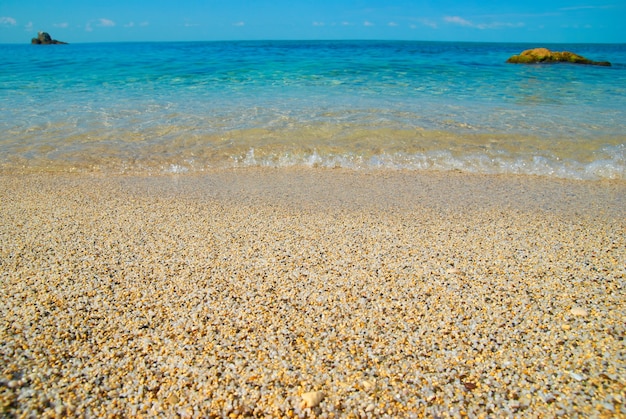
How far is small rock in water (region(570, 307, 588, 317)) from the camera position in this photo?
84.4 inches

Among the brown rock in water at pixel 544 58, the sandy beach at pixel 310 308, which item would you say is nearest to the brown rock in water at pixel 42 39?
the brown rock in water at pixel 544 58

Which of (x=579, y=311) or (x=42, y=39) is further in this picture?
(x=42, y=39)

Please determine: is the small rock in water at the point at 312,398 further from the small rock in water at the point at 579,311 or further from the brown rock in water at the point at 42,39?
the brown rock in water at the point at 42,39

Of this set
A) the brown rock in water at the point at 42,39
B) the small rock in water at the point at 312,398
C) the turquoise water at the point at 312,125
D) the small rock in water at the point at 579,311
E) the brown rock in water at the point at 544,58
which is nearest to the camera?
the small rock in water at the point at 312,398

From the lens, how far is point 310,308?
2.21 m

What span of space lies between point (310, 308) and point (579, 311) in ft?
4.76

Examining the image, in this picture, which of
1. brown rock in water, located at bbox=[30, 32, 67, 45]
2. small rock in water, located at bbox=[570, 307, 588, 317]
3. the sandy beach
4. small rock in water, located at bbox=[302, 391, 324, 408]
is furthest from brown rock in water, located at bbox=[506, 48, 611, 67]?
brown rock in water, located at bbox=[30, 32, 67, 45]

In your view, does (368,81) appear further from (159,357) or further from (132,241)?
(159,357)

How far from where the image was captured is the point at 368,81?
12.8 metres

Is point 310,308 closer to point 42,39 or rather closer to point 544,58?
point 544,58

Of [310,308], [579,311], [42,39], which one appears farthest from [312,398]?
[42,39]

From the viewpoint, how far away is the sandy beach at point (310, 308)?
163cm

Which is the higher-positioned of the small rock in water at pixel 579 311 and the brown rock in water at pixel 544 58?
the brown rock in water at pixel 544 58

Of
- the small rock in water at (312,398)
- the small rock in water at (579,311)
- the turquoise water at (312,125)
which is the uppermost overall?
the turquoise water at (312,125)
